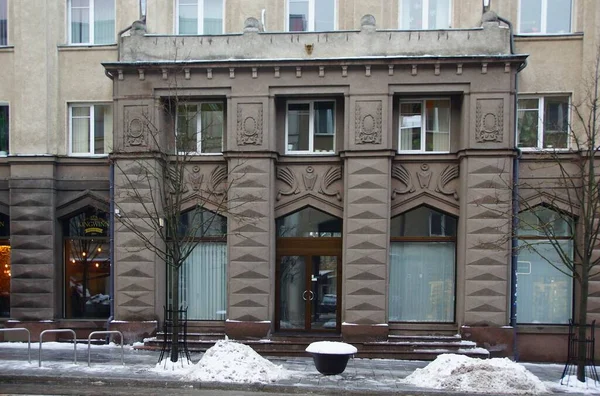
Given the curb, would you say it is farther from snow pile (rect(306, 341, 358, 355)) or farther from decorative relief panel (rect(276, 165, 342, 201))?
decorative relief panel (rect(276, 165, 342, 201))

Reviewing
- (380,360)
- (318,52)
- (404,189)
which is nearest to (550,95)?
(404,189)

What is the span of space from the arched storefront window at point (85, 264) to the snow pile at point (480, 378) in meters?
9.79

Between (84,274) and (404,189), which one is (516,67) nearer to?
(404,189)

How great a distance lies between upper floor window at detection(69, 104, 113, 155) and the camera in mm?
16906

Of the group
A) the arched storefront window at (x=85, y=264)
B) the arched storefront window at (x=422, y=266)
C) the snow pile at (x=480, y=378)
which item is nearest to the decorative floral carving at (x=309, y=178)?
the arched storefront window at (x=422, y=266)

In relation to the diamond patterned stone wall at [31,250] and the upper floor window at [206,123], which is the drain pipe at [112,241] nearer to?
the diamond patterned stone wall at [31,250]

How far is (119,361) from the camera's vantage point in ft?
45.3

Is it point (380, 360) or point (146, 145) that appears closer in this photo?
point (380, 360)

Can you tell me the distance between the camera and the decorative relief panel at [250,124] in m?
15.6

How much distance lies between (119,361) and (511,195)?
11.0m

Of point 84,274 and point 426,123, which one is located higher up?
point 426,123

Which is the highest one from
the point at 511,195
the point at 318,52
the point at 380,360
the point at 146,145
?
the point at 318,52

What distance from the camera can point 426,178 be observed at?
15.8 m

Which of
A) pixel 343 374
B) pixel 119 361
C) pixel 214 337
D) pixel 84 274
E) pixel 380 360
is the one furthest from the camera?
pixel 84 274
